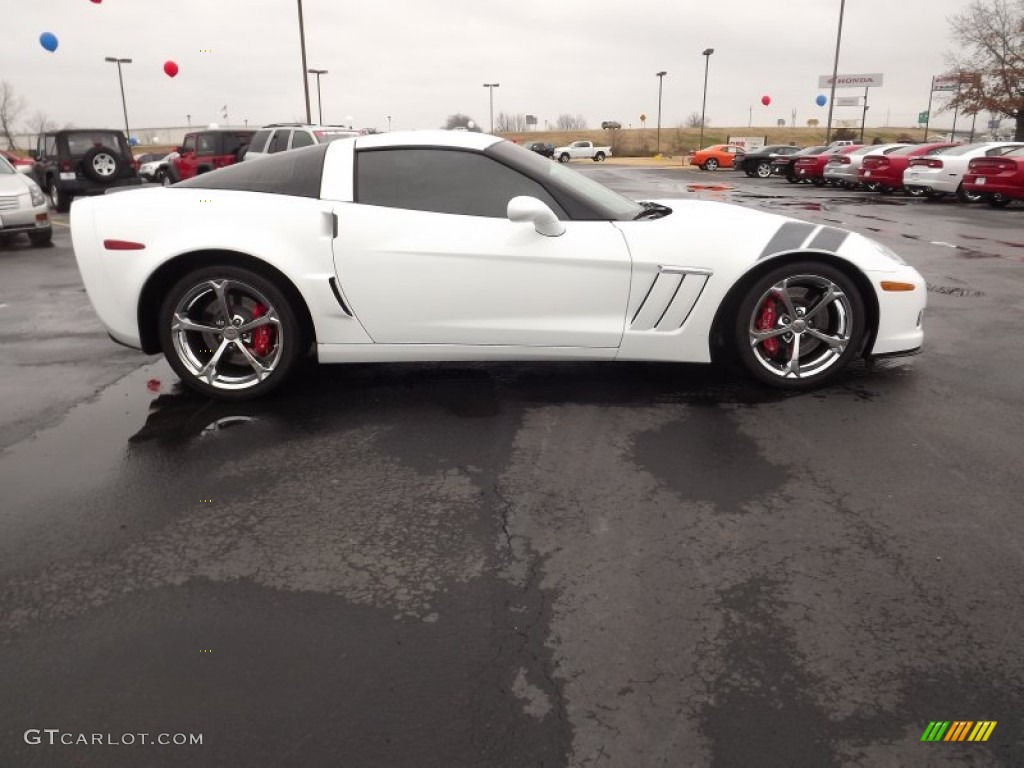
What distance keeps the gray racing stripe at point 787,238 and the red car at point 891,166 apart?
19.2 meters

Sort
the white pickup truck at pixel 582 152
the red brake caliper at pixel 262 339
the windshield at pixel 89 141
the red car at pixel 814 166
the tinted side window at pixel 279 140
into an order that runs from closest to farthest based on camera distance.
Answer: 1. the red brake caliper at pixel 262 339
2. the tinted side window at pixel 279 140
3. the windshield at pixel 89 141
4. the red car at pixel 814 166
5. the white pickup truck at pixel 582 152

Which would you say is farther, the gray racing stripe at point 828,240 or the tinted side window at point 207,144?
the tinted side window at point 207,144

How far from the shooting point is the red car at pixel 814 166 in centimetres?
2631

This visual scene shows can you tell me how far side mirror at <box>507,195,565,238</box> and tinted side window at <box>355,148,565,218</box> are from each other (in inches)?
6.1

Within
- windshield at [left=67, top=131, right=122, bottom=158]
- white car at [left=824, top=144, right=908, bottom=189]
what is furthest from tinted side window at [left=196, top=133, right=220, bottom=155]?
white car at [left=824, top=144, right=908, bottom=189]

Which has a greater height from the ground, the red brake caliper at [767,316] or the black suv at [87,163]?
the black suv at [87,163]

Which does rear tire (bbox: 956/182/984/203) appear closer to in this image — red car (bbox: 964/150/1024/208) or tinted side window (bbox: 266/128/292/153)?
red car (bbox: 964/150/1024/208)

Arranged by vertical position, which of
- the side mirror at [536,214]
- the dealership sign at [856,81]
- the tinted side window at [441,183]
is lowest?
the side mirror at [536,214]

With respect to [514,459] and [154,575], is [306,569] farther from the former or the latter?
[514,459]

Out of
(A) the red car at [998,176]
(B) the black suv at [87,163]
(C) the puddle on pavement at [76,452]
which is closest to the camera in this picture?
(C) the puddle on pavement at [76,452]

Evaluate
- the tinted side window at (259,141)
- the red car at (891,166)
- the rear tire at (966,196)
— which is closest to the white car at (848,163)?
the red car at (891,166)

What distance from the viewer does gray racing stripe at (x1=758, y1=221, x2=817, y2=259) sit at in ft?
13.5

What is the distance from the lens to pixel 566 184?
423cm

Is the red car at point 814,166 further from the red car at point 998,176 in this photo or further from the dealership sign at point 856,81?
the dealership sign at point 856,81
